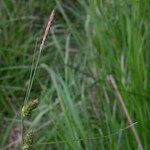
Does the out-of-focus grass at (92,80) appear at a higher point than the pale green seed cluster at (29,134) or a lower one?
lower

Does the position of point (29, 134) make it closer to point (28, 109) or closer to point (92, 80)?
point (28, 109)

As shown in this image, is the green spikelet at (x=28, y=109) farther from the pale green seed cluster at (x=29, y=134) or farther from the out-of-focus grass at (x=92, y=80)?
the out-of-focus grass at (x=92, y=80)

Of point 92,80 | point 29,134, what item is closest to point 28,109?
point 29,134

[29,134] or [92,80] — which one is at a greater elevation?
[29,134]

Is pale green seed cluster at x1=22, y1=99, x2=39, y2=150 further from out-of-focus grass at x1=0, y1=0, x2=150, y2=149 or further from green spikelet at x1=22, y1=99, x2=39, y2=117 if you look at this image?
out-of-focus grass at x1=0, y1=0, x2=150, y2=149

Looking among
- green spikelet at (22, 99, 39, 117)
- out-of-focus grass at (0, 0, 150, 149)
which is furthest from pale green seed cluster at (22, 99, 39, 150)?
out-of-focus grass at (0, 0, 150, 149)

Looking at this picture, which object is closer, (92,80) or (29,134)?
(29,134)

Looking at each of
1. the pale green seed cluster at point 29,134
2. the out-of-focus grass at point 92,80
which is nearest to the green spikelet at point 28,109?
the pale green seed cluster at point 29,134

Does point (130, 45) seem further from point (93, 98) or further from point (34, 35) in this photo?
point (34, 35)

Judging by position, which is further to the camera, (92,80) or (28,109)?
(92,80)

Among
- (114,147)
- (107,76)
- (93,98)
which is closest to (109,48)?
(107,76)
